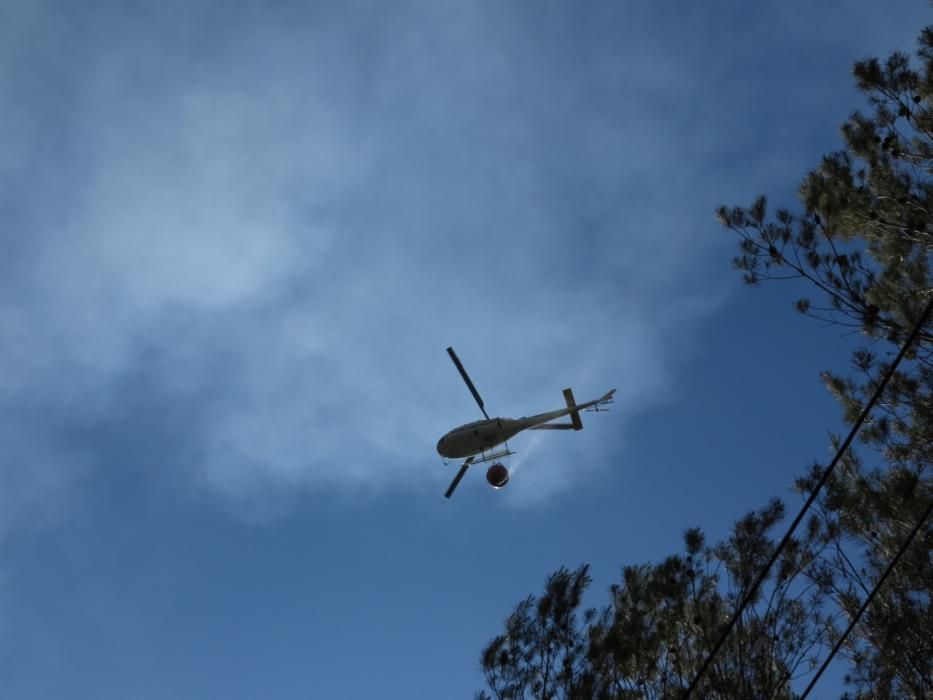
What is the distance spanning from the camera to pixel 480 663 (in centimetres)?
1070

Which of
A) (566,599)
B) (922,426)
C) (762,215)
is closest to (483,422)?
(566,599)

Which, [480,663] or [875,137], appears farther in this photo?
[875,137]

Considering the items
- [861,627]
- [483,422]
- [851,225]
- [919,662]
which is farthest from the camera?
[483,422]

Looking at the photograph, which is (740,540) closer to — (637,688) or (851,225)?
(637,688)

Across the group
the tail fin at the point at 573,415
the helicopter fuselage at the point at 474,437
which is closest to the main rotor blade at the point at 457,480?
the helicopter fuselage at the point at 474,437

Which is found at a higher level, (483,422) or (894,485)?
(483,422)

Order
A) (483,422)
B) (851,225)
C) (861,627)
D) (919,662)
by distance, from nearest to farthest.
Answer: (919,662) < (861,627) < (851,225) < (483,422)

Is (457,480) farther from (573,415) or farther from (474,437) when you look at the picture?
(573,415)

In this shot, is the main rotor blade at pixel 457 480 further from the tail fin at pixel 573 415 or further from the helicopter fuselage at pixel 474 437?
the tail fin at pixel 573 415

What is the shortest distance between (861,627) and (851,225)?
5290 mm

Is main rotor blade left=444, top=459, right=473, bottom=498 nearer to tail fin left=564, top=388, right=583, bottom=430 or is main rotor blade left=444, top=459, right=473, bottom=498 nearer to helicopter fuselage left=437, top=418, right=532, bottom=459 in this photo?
helicopter fuselage left=437, top=418, right=532, bottom=459

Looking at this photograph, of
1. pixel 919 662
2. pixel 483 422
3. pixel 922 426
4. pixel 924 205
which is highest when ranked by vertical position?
pixel 483 422

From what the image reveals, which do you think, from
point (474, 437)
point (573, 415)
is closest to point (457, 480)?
point (474, 437)

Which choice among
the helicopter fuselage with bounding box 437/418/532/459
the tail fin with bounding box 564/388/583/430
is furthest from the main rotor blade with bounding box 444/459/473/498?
the tail fin with bounding box 564/388/583/430
